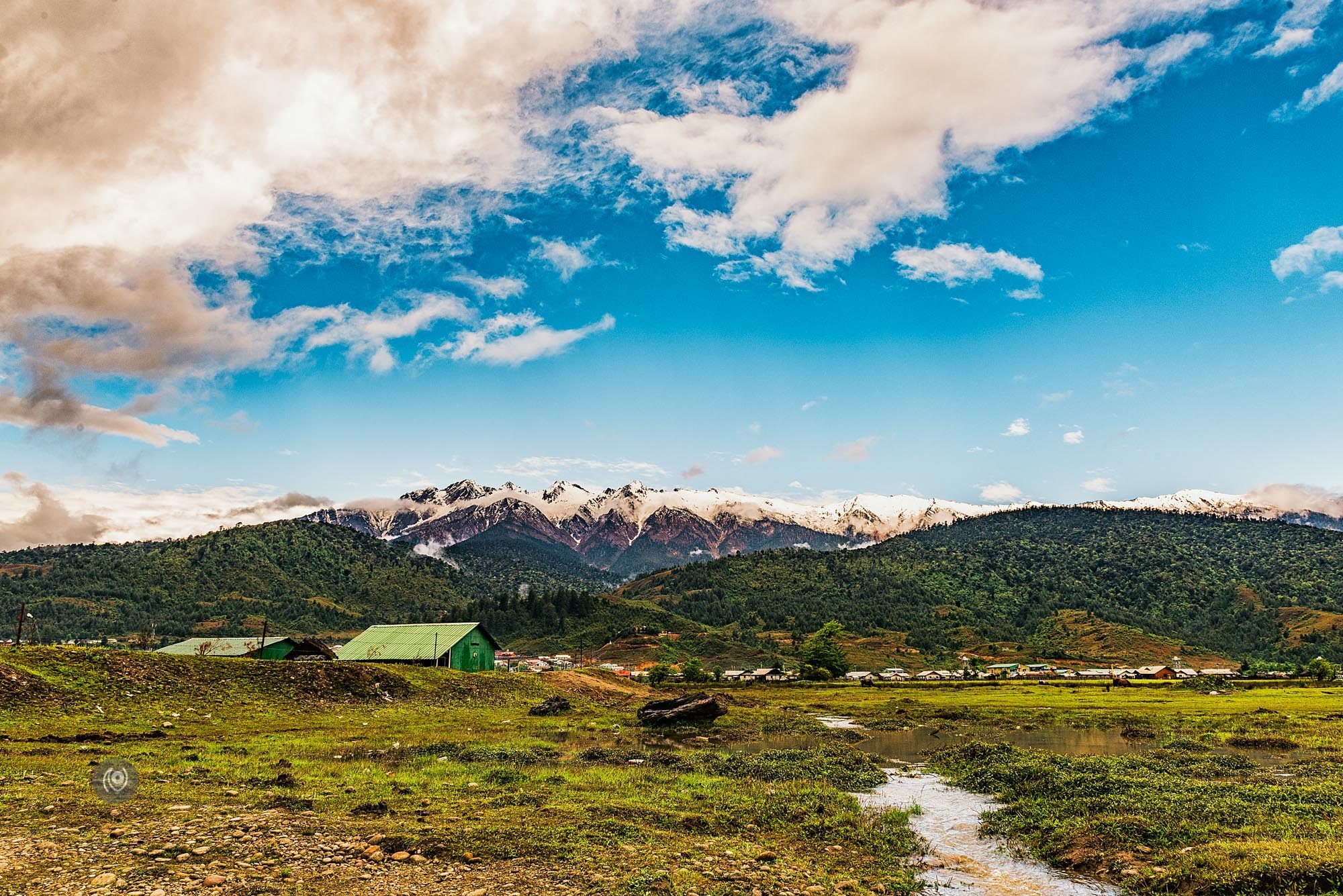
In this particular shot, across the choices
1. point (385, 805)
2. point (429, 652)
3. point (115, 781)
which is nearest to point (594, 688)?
point (429, 652)

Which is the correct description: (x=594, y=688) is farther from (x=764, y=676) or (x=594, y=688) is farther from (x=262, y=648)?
(x=764, y=676)

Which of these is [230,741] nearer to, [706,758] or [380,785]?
[380,785]

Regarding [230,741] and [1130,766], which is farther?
[230,741]

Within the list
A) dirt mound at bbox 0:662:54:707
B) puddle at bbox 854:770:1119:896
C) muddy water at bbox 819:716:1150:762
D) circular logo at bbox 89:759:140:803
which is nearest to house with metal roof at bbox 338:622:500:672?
dirt mound at bbox 0:662:54:707

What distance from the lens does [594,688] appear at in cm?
8838

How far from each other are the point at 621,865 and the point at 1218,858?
13.9m

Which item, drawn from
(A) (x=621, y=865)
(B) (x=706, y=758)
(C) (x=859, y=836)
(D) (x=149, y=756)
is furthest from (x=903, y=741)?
(D) (x=149, y=756)

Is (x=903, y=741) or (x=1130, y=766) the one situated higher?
(x=1130, y=766)

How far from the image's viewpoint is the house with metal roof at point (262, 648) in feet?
303

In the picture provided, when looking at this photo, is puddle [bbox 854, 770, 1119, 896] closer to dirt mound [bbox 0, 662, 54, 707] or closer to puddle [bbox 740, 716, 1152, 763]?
puddle [bbox 740, 716, 1152, 763]

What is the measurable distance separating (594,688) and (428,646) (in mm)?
25337

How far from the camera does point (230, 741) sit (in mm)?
35062

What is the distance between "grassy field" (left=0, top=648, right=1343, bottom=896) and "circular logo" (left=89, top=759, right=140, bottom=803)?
0.44 metres

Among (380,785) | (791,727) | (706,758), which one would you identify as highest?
(380,785)
